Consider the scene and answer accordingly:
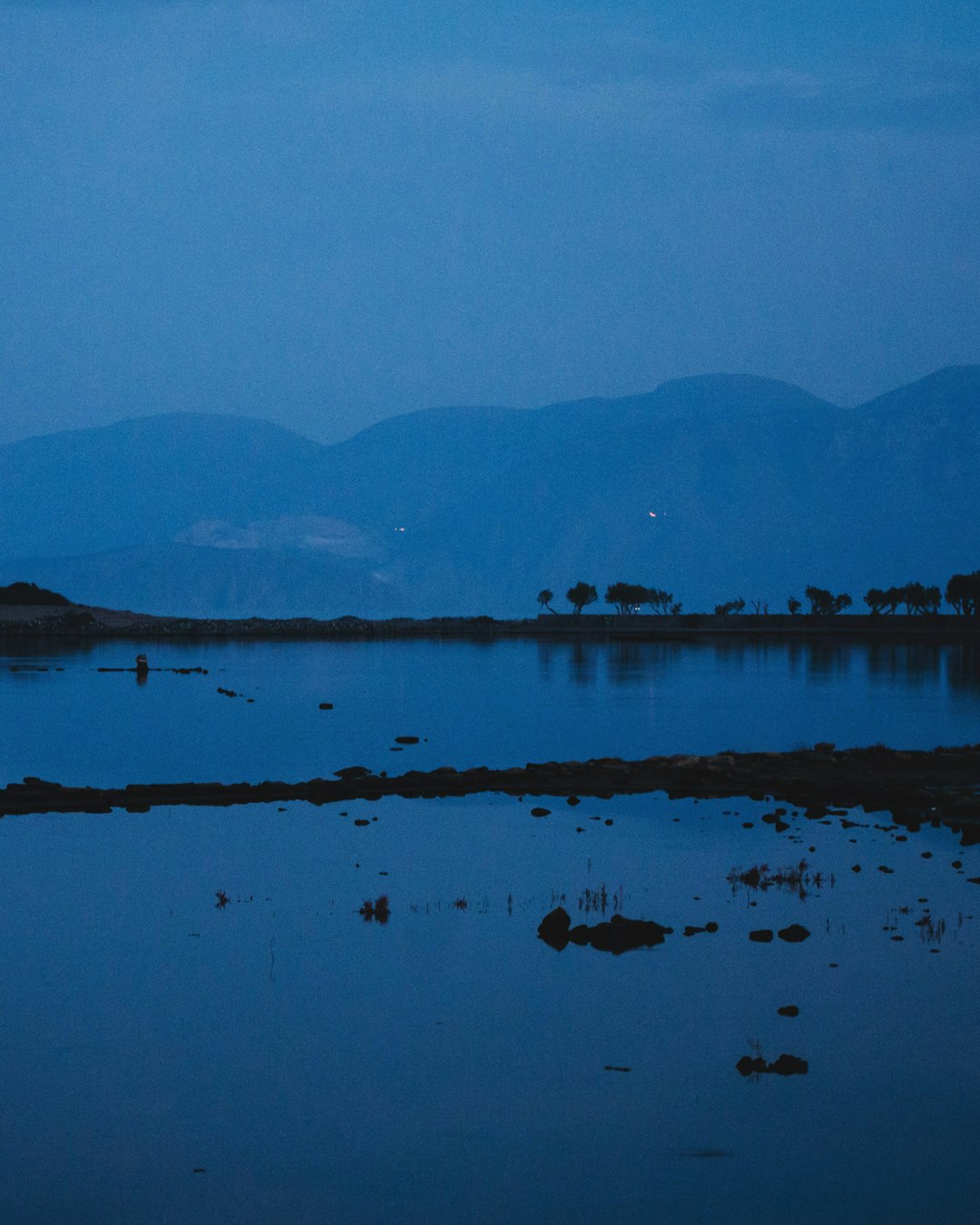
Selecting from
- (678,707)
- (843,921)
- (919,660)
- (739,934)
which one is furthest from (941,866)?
(919,660)

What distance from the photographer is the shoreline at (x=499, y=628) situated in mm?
154375

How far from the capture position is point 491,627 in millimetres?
185500

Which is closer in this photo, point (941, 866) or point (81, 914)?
point (81, 914)

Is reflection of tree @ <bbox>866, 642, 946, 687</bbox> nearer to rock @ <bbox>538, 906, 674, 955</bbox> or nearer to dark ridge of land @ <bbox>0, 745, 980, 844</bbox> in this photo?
dark ridge of land @ <bbox>0, 745, 980, 844</bbox>

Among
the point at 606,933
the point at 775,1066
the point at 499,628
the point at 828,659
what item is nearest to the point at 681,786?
the point at 606,933

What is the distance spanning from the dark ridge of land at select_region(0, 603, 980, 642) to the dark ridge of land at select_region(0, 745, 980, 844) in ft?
380

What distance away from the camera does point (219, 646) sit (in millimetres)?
132250

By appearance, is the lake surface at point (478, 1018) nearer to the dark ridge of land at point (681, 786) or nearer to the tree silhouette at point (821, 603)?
the dark ridge of land at point (681, 786)

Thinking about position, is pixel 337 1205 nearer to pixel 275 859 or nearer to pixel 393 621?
pixel 275 859

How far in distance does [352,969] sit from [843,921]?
6.08 metres

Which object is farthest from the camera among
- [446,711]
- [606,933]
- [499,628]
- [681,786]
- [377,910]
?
[499,628]

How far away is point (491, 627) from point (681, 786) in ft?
509

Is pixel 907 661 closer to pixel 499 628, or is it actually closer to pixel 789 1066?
pixel 499 628

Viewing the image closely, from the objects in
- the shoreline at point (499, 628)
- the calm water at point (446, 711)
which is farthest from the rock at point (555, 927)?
the shoreline at point (499, 628)
